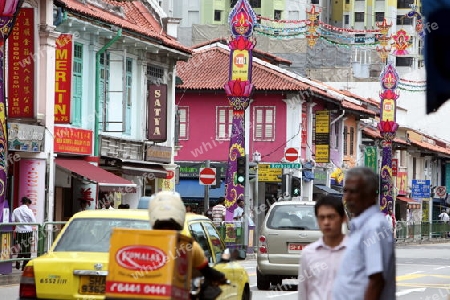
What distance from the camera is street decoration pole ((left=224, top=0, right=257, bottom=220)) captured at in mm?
38000

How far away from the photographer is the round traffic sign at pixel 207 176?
38.2m

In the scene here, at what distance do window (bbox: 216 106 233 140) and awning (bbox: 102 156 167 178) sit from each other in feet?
45.9

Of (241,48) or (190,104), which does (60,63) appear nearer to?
(241,48)

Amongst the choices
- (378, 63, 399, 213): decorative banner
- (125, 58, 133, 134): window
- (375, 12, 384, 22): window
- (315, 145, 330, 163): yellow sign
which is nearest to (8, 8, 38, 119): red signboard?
(125, 58, 133, 134): window

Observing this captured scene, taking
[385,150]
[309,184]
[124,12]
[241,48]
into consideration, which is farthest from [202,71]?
[241,48]

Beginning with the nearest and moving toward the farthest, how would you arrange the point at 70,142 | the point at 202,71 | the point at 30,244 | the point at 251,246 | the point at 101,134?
the point at 30,244 → the point at 70,142 → the point at 101,134 → the point at 251,246 → the point at 202,71

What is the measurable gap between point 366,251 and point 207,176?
30.8 metres

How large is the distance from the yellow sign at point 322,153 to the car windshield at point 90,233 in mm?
44147

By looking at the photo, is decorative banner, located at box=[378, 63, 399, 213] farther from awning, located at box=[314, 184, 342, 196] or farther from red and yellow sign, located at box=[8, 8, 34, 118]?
red and yellow sign, located at box=[8, 8, 34, 118]

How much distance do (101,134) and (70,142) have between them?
2667 millimetres

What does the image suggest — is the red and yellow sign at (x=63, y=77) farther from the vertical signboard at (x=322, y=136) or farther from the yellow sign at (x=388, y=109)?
the yellow sign at (x=388, y=109)

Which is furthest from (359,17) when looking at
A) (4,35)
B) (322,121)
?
(4,35)

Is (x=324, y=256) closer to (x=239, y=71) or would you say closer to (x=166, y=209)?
(x=166, y=209)

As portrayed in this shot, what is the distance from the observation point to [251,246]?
39.5 meters
